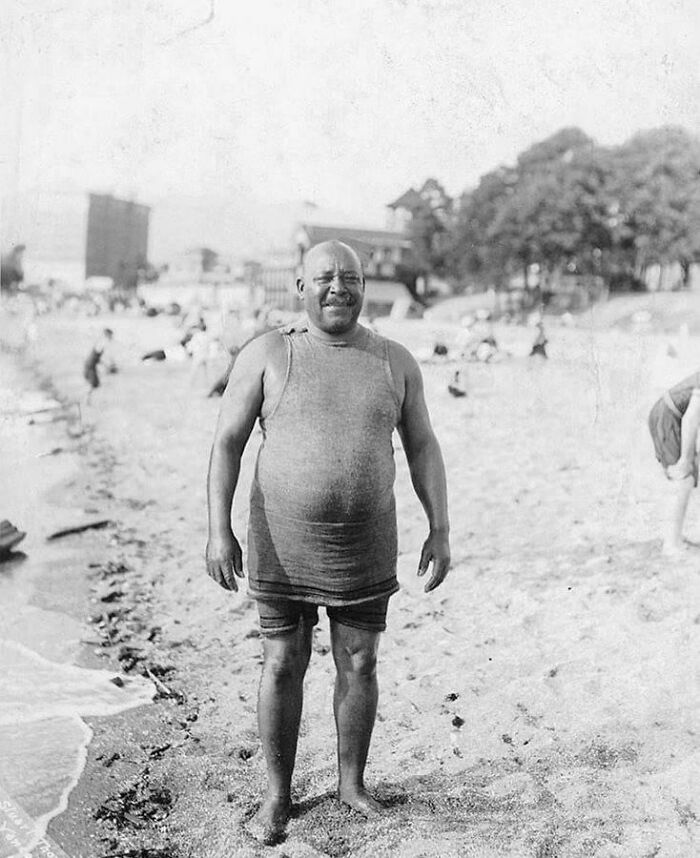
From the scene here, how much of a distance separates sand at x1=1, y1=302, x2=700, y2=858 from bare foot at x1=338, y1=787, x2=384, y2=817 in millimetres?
30

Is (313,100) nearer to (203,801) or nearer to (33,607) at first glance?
(33,607)

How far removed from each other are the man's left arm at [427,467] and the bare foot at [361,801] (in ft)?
1.66

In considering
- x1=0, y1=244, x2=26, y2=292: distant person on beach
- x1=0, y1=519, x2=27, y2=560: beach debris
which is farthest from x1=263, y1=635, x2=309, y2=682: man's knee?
x1=0, y1=244, x2=26, y2=292: distant person on beach

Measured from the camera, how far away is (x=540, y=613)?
2516 mm

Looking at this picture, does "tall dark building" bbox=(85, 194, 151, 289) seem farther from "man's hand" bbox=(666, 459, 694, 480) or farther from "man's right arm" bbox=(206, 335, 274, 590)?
"man's hand" bbox=(666, 459, 694, 480)

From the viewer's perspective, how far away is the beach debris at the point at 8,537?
290cm

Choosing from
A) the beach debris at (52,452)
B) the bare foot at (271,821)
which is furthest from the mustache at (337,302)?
the beach debris at (52,452)

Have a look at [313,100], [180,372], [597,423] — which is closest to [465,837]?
[597,423]

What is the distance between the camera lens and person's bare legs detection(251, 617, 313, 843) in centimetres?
189

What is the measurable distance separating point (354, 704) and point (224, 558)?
0.45 metres

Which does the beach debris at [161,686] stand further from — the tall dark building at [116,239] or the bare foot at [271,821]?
the tall dark building at [116,239]

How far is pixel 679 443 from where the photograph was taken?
8.58ft

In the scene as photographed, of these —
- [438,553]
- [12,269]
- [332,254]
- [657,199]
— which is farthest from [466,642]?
[12,269]

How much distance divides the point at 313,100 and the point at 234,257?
593 millimetres
